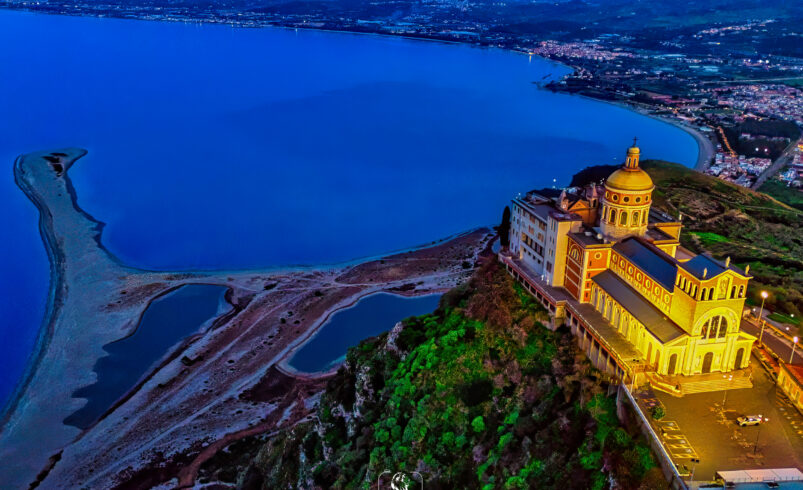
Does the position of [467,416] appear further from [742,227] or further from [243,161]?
[243,161]

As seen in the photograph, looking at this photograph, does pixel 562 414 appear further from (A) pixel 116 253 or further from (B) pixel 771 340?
(A) pixel 116 253

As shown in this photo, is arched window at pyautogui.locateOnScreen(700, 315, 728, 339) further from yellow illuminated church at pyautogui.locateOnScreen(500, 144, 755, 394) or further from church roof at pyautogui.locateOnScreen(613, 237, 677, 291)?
church roof at pyautogui.locateOnScreen(613, 237, 677, 291)

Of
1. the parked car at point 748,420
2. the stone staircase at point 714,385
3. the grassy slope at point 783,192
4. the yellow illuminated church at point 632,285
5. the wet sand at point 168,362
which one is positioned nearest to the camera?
the parked car at point 748,420

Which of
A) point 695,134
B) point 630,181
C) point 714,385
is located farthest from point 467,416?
point 695,134

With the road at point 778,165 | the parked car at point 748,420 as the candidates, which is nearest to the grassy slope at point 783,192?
the road at point 778,165

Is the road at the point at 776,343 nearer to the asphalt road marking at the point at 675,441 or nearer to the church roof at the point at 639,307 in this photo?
the church roof at the point at 639,307

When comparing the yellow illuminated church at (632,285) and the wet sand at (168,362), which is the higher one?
the yellow illuminated church at (632,285)
